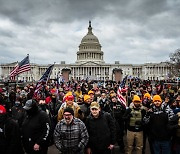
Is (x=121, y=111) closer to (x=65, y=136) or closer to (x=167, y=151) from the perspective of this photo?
(x=167, y=151)

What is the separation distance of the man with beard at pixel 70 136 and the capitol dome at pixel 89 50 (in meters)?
117

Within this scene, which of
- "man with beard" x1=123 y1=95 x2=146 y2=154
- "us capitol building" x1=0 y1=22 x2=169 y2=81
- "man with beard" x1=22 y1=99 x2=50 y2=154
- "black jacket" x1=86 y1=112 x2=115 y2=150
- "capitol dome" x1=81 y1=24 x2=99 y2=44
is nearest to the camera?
"man with beard" x1=22 y1=99 x2=50 y2=154

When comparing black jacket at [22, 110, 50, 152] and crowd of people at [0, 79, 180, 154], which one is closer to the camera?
crowd of people at [0, 79, 180, 154]

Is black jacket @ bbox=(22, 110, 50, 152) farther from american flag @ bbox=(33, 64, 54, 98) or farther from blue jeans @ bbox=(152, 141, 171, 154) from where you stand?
american flag @ bbox=(33, 64, 54, 98)

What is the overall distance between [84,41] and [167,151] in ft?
394

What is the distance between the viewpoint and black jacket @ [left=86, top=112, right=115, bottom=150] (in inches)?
227

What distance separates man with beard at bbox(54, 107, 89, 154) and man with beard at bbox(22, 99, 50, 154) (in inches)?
17.2

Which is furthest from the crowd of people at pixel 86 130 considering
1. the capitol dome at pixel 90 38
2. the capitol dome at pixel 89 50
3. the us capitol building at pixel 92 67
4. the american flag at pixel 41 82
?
the capitol dome at pixel 90 38

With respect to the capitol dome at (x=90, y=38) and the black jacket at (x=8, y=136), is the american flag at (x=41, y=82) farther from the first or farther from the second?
the capitol dome at (x=90, y=38)

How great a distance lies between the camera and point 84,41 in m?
125

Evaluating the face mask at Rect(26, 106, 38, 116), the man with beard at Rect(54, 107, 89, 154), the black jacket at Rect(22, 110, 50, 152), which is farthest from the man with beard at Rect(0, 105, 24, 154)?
the man with beard at Rect(54, 107, 89, 154)

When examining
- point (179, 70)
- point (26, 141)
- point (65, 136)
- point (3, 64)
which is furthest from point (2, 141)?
point (3, 64)

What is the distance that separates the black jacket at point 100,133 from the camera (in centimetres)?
577

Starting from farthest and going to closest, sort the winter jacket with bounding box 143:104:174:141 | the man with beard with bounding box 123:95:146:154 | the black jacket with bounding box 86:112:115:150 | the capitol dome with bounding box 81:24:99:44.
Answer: the capitol dome with bounding box 81:24:99:44
the man with beard with bounding box 123:95:146:154
the winter jacket with bounding box 143:104:174:141
the black jacket with bounding box 86:112:115:150
